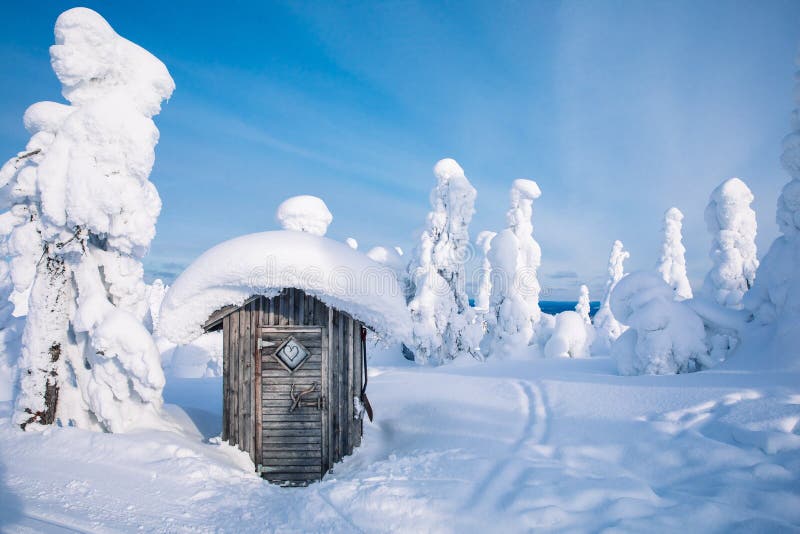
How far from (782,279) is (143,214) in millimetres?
11957

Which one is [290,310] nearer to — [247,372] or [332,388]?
[247,372]

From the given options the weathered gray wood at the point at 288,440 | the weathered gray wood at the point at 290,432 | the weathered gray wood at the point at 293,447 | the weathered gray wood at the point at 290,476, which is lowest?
the weathered gray wood at the point at 290,476

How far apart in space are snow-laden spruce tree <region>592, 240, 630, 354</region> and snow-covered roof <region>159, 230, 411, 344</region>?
21.6 m

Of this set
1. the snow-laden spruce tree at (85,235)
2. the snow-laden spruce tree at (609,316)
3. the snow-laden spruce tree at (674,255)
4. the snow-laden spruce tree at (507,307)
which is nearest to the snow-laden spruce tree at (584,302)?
the snow-laden spruce tree at (609,316)

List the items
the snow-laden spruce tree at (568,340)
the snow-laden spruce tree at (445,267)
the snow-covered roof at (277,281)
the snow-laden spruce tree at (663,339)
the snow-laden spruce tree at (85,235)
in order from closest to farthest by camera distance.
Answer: the snow-laden spruce tree at (85,235), the snow-covered roof at (277,281), the snow-laden spruce tree at (663,339), the snow-laden spruce tree at (568,340), the snow-laden spruce tree at (445,267)

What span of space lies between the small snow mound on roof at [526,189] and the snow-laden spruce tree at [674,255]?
403 inches

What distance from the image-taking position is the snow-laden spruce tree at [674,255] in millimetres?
27938

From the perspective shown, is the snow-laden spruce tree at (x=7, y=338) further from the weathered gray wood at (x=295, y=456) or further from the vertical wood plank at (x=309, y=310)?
the vertical wood plank at (x=309, y=310)

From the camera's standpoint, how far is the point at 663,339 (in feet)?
27.8

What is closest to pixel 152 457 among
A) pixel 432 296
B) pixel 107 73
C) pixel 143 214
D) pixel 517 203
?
pixel 143 214

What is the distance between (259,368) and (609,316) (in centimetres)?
3251

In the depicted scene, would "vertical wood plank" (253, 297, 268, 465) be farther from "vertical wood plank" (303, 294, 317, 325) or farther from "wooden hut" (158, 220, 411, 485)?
"vertical wood plank" (303, 294, 317, 325)

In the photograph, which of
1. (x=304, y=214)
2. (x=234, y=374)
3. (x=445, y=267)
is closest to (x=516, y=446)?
(x=234, y=374)

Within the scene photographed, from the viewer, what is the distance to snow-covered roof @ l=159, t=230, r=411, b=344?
666cm
